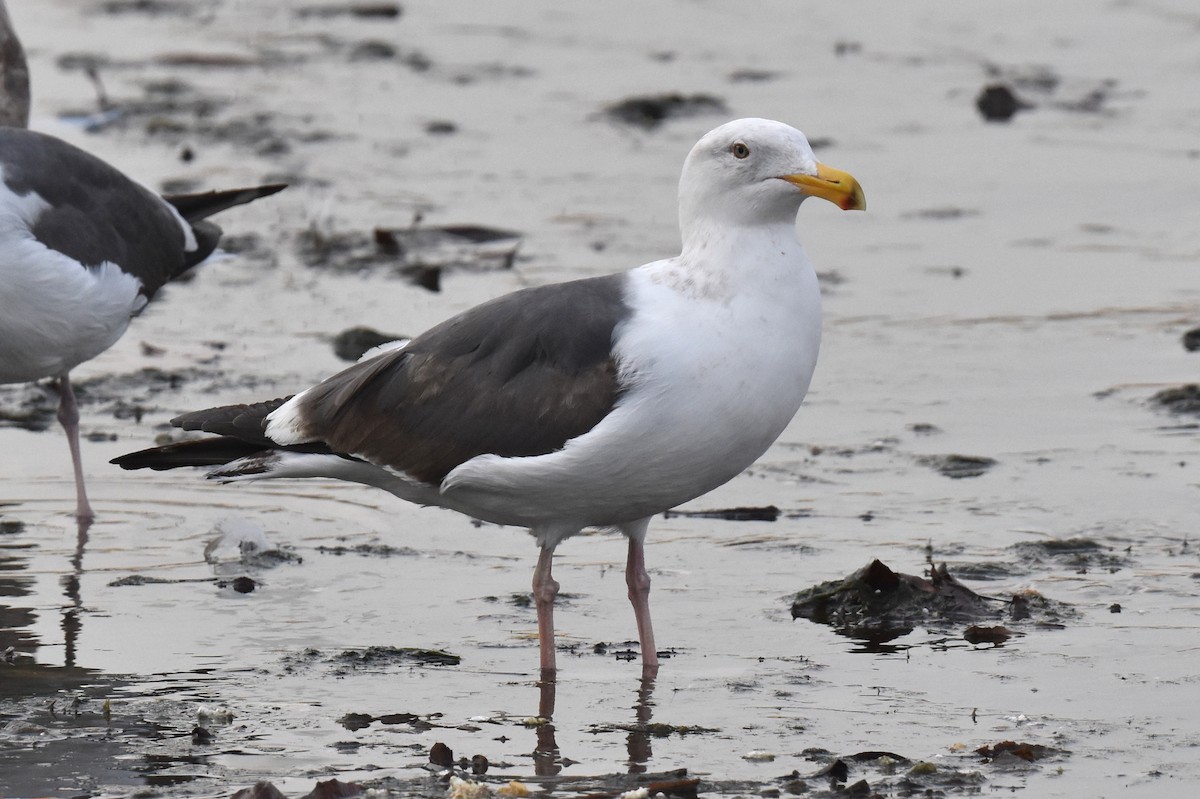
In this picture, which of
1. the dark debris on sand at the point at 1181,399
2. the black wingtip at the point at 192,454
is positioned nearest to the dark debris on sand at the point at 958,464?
the dark debris on sand at the point at 1181,399

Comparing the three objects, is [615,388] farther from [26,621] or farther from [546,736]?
[26,621]

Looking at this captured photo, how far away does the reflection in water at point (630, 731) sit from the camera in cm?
545

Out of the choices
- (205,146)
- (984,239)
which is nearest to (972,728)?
(984,239)

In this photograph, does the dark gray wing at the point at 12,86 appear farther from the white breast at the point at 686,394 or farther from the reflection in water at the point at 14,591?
the white breast at the point at 686,394

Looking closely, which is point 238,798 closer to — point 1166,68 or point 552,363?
point 552,363

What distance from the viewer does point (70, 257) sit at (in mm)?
8273

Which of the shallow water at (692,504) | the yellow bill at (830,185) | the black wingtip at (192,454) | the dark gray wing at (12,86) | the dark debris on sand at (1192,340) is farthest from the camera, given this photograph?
the dark gray wing at (12,86)

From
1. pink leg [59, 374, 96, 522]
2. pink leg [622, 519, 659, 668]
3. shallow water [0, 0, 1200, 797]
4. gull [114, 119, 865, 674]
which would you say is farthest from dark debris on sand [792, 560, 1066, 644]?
pink leg [59, 374, 96, 522]

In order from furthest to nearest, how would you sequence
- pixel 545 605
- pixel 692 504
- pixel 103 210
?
pixel 103 210 < pixel 692 504 < pixel 545 605

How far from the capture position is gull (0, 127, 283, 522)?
313 inches

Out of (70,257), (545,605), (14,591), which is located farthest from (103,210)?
(545,605)

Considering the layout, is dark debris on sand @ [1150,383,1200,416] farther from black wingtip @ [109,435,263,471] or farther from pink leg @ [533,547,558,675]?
black wingtip @ [109,435,263,471]

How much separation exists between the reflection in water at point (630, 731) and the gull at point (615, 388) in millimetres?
100

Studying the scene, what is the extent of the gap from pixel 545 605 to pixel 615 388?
30.6 inches
